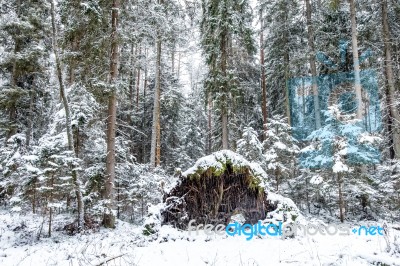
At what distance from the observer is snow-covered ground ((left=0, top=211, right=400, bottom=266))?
166 inches

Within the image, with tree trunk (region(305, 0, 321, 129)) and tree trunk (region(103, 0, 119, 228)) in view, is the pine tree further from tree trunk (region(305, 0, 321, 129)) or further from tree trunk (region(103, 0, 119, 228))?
tree trunk (region(103, 0, 119, 228))

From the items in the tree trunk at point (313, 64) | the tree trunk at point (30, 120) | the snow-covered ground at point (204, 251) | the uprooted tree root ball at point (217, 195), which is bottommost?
the snow-covered ground at point (204, 251)

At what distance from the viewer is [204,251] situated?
16.8 ft

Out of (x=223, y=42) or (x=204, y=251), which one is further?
(x=223, y=42)

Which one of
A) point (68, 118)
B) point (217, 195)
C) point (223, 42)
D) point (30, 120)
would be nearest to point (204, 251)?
point (217, 195)

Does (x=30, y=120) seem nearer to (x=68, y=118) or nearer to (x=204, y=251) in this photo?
(x=68, y=118)

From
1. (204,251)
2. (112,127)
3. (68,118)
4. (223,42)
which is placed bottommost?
(204,251)

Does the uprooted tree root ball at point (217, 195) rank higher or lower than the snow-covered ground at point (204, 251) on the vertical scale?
higher

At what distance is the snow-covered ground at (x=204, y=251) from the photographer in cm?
421

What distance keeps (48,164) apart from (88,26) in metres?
4.57

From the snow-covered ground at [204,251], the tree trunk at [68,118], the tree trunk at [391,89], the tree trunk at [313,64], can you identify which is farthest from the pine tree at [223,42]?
the snow-covered ground at [204,251]

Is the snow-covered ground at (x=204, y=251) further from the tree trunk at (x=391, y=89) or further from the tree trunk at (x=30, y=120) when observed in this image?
the tree trunk at (x=391, y=89)

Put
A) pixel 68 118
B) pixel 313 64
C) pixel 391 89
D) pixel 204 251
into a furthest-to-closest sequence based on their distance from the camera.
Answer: pixel 313 64 < pixel 391 89 < pixel 68 118 < pixel 204 251

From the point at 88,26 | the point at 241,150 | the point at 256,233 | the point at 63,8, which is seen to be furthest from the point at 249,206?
the point at 63,8
